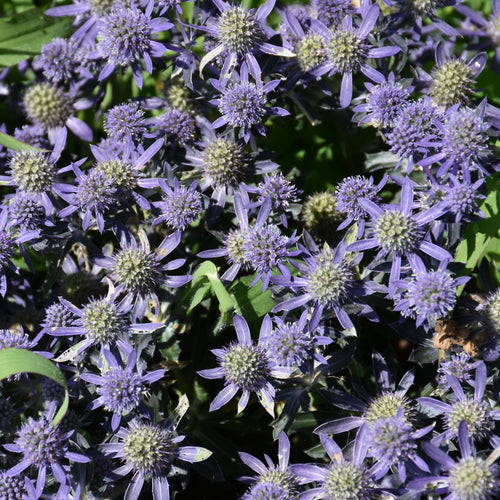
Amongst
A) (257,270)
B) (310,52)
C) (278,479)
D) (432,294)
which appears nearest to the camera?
(432,294)

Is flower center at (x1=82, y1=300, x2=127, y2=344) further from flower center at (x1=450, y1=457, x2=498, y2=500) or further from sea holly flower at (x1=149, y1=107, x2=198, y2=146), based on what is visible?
flower center at (x1=450, y1=457, x2=498, y2=500)

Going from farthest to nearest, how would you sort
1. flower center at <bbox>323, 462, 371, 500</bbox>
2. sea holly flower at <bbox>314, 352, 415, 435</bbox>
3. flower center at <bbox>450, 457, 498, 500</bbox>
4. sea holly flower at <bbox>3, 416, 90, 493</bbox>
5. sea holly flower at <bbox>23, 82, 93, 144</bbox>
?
1. sea holly flower at <bbox>23, 82, 93, 144</bbox>
2. sea holly flower at <bbox>314, 352, 415, 435</bbox>
3. sea holly flower at <bbox>3, 416, 90, 493</bbox>
4. flower center at <bbox>323, 462, 371, 500</bbox>
5. flower center at <bbox>450, 457, 498, 500</bbox>

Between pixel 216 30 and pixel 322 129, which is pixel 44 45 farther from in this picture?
pixel 322 129

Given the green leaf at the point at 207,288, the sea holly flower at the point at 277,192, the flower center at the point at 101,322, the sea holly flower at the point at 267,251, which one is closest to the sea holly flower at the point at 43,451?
the flower center at the point at 101,322

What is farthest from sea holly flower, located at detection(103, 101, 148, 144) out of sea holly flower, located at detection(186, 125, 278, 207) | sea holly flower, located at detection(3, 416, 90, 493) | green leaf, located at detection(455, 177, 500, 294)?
green leaf, located at detection(455, 177, 500, 294)

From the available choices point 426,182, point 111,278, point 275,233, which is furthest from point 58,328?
point 426,182

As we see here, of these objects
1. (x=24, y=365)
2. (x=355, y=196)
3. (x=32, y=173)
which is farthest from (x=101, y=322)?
(x=355, y=196)

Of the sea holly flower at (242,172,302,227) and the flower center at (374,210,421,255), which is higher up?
the sea holly flower at (242,172,302,227)

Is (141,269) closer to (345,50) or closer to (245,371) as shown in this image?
(245,371)
